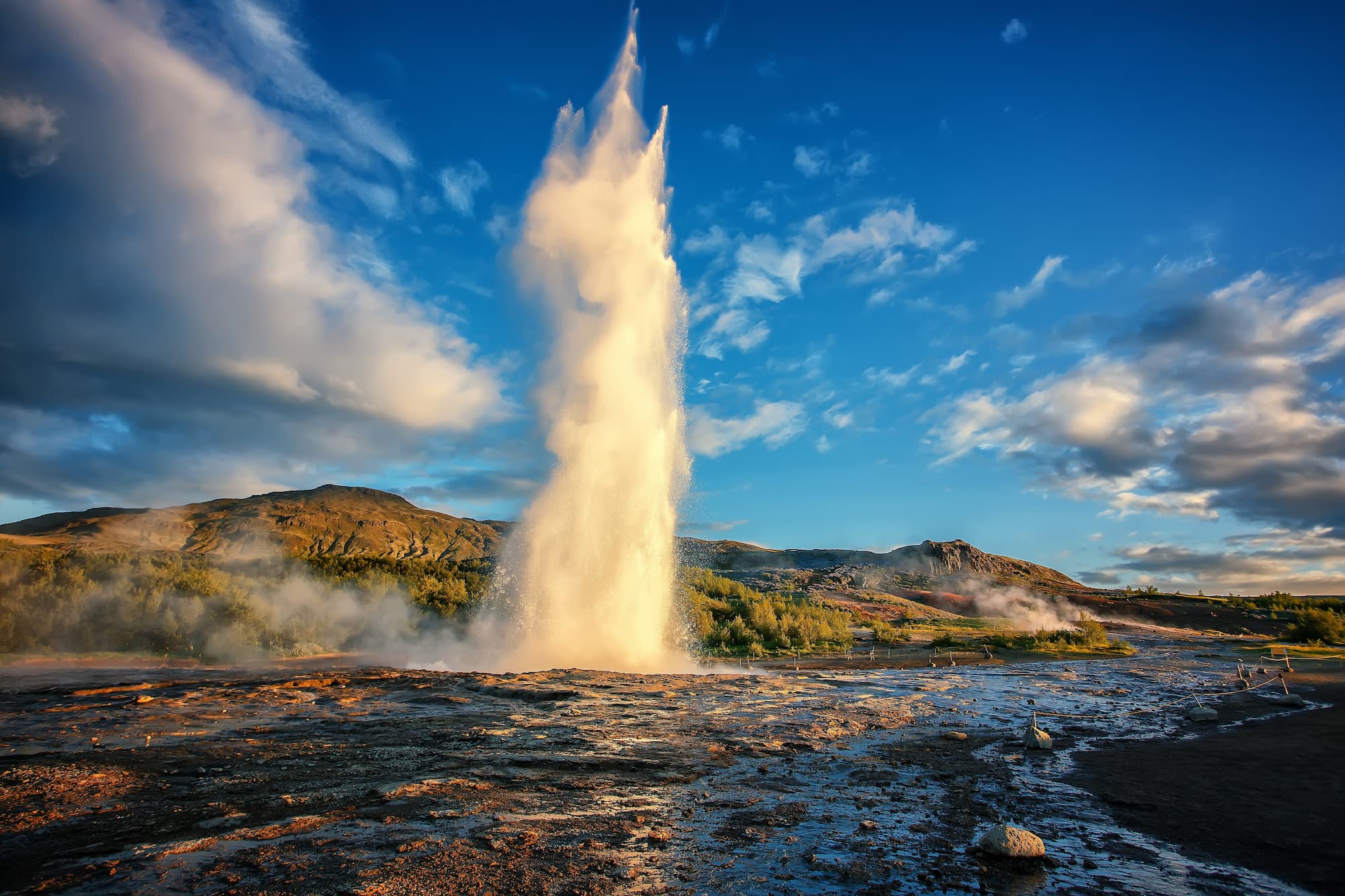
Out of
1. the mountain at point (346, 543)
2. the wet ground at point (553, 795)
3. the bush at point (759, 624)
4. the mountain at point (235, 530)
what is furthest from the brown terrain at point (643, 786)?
the mountain at point (235, 530)

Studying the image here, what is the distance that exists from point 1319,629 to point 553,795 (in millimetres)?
48971

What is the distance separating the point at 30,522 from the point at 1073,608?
228876 mm

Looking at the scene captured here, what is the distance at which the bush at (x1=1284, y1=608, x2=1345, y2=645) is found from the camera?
119 feet

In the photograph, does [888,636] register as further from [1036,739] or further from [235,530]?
[235,530]

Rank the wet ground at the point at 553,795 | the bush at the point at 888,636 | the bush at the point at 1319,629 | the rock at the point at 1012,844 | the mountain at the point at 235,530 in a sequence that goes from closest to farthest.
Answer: the wet ground at the point at 553,795
the rock at the point at 1012,844
the bush at the point at 1319,629
the bush at the point at 888,636
the mountain at the point at 235,530

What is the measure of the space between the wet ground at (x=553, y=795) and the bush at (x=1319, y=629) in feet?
103

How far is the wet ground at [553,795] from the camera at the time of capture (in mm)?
5211

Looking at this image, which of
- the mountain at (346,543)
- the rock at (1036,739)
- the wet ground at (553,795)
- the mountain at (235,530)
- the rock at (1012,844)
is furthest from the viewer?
the mountain at (235,530)

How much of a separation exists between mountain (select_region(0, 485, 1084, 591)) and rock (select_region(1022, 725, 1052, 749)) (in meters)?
65.4

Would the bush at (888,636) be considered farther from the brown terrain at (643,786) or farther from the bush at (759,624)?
the brown terrain at (643,786)

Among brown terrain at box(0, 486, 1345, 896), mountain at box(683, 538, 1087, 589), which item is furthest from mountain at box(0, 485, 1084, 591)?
brown terrain at box(0, 486, 1345, 896)

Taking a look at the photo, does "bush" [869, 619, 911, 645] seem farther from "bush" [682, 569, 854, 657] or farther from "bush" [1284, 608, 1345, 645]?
"bush" [1284, 608, 1345, 645]

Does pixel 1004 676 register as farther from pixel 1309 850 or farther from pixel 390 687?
pixel 390 687

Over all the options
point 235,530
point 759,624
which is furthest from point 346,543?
point 759,624
